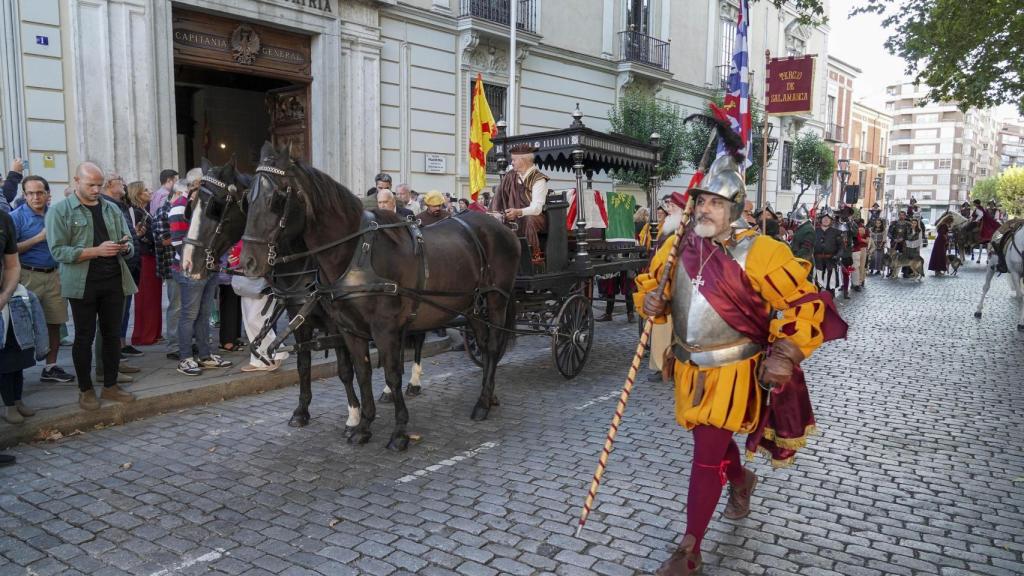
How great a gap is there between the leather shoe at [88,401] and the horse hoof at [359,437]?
2.23 m

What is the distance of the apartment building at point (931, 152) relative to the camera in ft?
329

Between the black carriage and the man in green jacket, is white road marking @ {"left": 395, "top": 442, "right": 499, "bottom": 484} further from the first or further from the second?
the man in green jacket

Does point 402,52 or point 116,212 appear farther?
point 402,52

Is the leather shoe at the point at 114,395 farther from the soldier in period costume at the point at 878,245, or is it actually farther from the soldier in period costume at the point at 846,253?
the soldier in period costume at the point at 878,245

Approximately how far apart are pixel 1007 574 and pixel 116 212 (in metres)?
6.70

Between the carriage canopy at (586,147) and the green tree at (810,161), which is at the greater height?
the green tree at (810,161)

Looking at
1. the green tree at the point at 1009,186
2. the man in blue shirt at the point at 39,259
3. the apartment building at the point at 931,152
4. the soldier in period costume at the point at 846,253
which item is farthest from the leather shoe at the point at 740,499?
the apartment building at the point at 931,152

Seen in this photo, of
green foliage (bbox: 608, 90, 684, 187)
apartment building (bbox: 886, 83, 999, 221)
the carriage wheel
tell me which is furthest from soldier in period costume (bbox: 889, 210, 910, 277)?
apartment building (bbox: 886, 83, 999, 221)

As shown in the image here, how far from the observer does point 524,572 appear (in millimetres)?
3340

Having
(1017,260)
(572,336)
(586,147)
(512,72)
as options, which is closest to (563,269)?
(572,336)

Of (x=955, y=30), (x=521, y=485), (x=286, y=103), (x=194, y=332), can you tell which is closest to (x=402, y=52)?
(x=286, y=103)

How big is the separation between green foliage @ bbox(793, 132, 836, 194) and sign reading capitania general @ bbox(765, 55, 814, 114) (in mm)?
Answer: 21329

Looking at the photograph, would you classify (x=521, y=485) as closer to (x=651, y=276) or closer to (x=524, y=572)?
(x=524, y=572)

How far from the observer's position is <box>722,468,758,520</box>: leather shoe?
12.6ft
